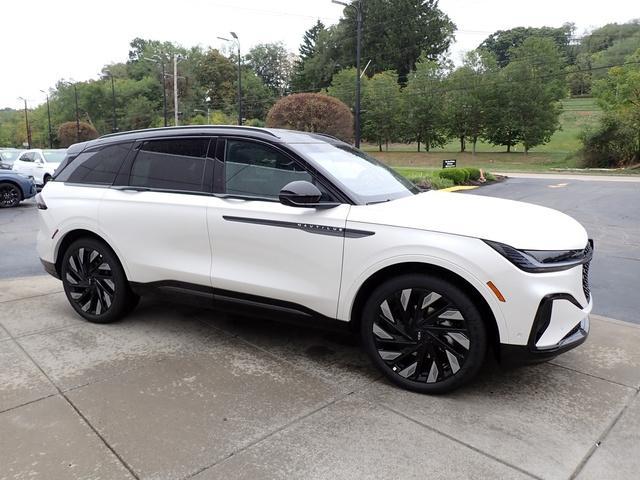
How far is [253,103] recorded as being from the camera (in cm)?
8075

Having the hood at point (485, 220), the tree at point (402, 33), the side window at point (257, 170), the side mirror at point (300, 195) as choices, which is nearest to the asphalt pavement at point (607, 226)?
the hood at point (485, 220)

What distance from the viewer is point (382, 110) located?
49.6 meters

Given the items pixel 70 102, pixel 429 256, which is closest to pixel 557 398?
pixel 429 256

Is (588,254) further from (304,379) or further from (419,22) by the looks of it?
(419,22)

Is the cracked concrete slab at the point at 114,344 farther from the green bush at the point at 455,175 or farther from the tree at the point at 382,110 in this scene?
the tree at the point at 382,110

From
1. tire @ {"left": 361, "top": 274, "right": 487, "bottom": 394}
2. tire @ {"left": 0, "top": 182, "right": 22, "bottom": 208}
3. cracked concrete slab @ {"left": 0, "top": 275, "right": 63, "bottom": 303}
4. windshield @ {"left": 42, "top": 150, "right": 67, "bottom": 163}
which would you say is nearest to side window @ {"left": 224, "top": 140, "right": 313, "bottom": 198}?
tire @ {"left": 361, "top": 274, "right": 487, "bottom": 394}

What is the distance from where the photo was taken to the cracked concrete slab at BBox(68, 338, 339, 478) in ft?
8.41

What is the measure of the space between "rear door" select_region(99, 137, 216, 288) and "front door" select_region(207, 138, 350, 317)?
155 millimetres

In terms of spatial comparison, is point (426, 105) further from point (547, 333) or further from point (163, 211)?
point (547, 333)

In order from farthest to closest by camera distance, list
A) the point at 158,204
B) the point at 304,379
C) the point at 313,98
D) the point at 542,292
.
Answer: the point at 313,98, the point at 158,204, the point at 304,379, the point at 542,292

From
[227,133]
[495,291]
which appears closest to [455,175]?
[227,133]

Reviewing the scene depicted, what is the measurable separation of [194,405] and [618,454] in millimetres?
2315

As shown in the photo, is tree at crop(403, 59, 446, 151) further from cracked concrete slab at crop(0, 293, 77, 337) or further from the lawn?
cracked concrete slab at crop(0, 293, 77, 337)

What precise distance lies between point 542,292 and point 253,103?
269 feet
